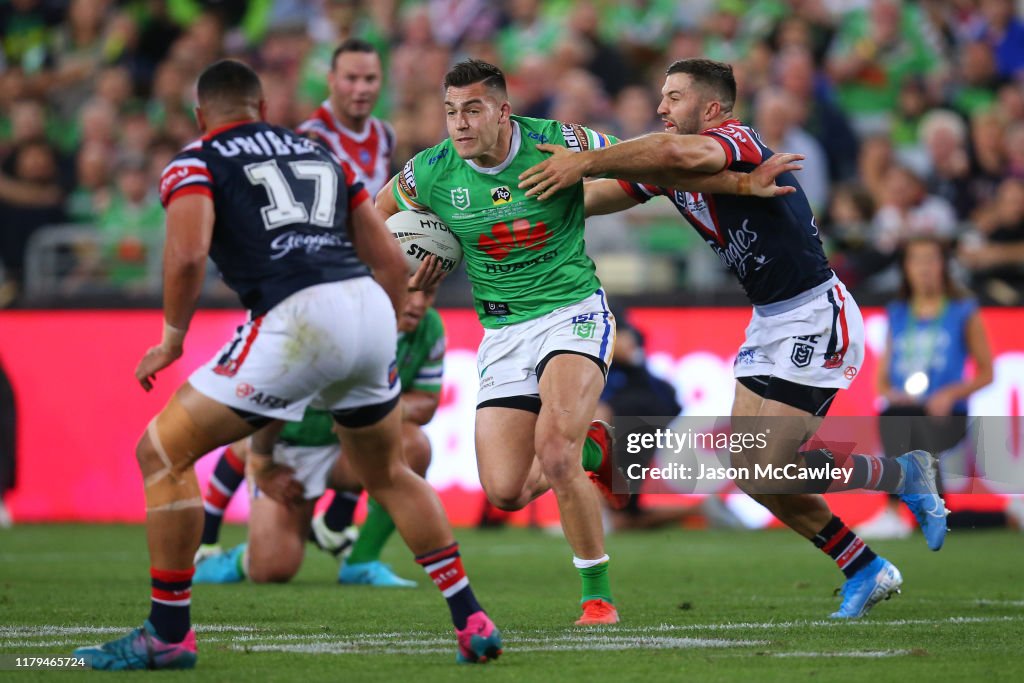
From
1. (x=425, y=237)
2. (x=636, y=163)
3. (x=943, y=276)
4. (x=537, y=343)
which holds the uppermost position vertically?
(x=636, y=163)

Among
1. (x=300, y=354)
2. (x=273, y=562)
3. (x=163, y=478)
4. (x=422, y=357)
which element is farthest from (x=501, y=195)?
(x=273, y=562)

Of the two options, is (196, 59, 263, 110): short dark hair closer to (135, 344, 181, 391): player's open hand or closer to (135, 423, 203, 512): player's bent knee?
(135, 344, 181, 391): player's open hand

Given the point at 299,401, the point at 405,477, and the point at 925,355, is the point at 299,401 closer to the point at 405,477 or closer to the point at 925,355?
the point at 405,477

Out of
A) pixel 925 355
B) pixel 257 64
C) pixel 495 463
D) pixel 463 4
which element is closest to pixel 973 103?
pixel 925 355

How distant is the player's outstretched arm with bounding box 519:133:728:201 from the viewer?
6965 mm

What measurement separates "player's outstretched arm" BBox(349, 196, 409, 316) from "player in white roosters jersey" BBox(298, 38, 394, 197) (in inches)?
178

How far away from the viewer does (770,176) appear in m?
7.25

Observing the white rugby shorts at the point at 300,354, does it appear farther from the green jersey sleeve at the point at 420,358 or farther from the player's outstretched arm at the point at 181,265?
the green jersey sleeve at the point at 420,358

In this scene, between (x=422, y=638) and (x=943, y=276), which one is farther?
(x=943, y=276)

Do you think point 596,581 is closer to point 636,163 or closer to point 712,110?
point 636,163

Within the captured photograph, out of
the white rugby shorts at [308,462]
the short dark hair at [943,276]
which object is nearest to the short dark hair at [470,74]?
the white rugby shorts at [308,462]

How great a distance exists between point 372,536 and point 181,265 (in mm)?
4098

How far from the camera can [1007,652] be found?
6.11 m

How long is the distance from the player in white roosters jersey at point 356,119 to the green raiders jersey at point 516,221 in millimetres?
3021
